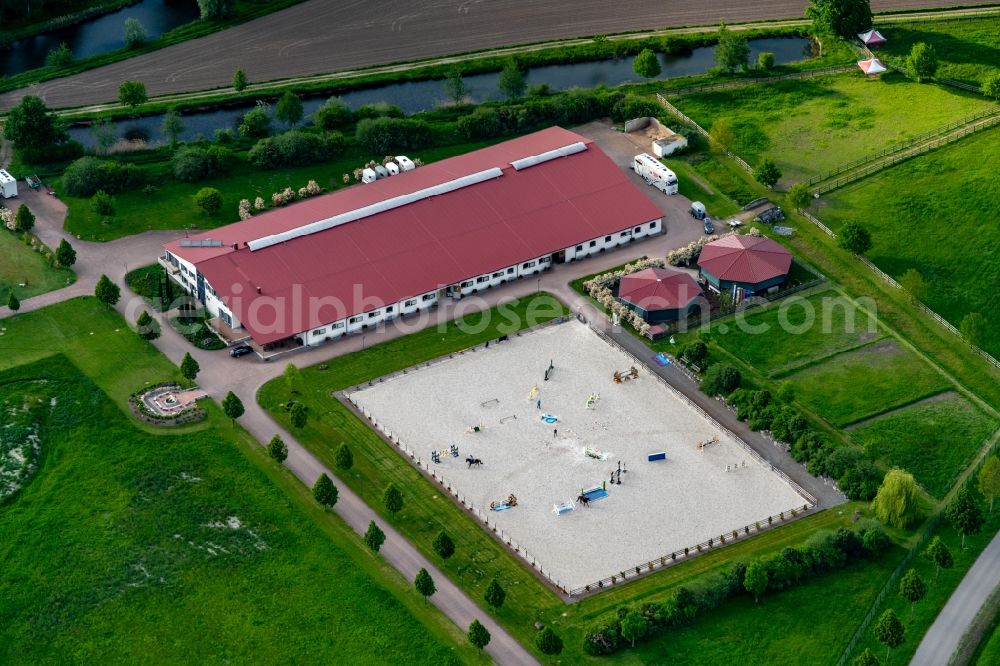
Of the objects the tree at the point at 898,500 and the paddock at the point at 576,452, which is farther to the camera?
the paddock at the point at 576,452

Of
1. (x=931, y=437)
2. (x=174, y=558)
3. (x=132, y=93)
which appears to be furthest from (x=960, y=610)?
(x=132, y=93)

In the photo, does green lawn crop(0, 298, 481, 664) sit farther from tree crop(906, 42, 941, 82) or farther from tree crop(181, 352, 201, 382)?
tree crop(906, 42, 941, 82)

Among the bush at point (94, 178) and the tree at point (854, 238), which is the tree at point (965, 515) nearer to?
the tree at point (854, 238)

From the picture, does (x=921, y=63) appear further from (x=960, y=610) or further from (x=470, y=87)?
(x=960, y=610)

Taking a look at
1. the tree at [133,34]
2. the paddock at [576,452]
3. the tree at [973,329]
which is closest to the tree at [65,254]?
the paddock at [576,452]

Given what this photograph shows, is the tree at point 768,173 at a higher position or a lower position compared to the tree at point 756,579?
higher

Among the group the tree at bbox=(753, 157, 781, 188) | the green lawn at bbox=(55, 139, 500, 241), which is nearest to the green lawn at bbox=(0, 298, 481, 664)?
the green lawn at bbox=(55, 139, 500, 241)

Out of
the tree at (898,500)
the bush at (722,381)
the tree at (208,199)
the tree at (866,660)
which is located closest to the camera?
the tree at (866,660)
